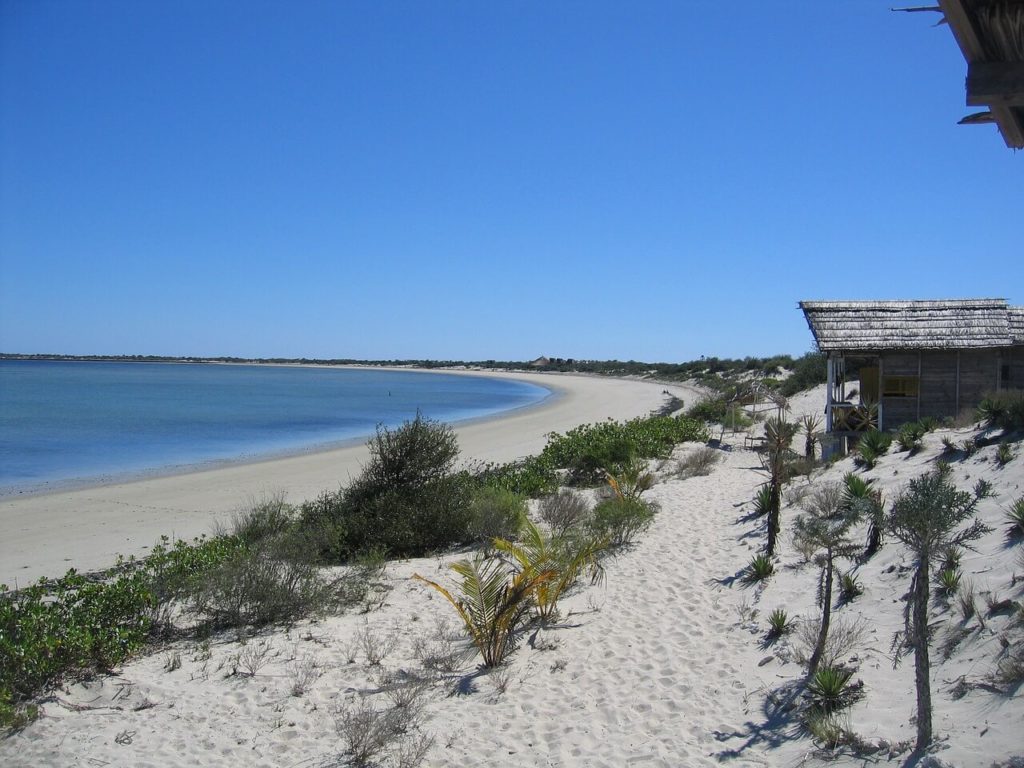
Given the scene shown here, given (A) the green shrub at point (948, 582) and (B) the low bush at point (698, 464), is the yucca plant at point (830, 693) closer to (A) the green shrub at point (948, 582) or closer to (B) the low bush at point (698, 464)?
(A) the green shrub at point (948, 582)

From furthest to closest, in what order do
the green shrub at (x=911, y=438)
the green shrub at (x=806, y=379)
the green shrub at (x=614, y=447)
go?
the green shrub at (x=806, y=379), the green shrub at (x=614, y=447), the green shrub at (x=911, y=438)

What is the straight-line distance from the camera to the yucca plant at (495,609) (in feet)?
19.7

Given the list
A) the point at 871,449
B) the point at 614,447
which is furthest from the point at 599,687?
the point at 614,447

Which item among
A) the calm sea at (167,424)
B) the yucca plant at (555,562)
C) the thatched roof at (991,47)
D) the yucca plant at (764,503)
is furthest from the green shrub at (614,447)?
the thatched roof at (991,47)

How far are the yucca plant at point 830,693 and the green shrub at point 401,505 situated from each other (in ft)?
18.8

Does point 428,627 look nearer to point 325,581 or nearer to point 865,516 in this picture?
point 325,581

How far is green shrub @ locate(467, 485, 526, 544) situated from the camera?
984 centimetres

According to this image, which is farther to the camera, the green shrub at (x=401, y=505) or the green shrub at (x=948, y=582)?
the green shrub at (x=401, y=505)

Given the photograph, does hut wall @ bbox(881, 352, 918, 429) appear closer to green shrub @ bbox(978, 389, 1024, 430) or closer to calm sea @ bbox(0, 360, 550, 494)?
green shrub @ bbox(978, 389, 1024, 430)

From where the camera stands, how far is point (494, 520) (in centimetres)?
988

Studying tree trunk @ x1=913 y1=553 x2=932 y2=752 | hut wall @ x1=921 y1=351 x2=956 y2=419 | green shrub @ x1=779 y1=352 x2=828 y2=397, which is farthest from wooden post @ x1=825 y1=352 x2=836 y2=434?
green shrub @ x1=779 y1=352 x2=828 y2=397

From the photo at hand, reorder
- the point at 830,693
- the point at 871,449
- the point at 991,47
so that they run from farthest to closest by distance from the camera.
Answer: the point at 871,449
the point at 830,693
the point at 991,47

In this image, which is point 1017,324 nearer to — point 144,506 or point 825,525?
point 825,525

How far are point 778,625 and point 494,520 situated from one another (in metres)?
4.59
